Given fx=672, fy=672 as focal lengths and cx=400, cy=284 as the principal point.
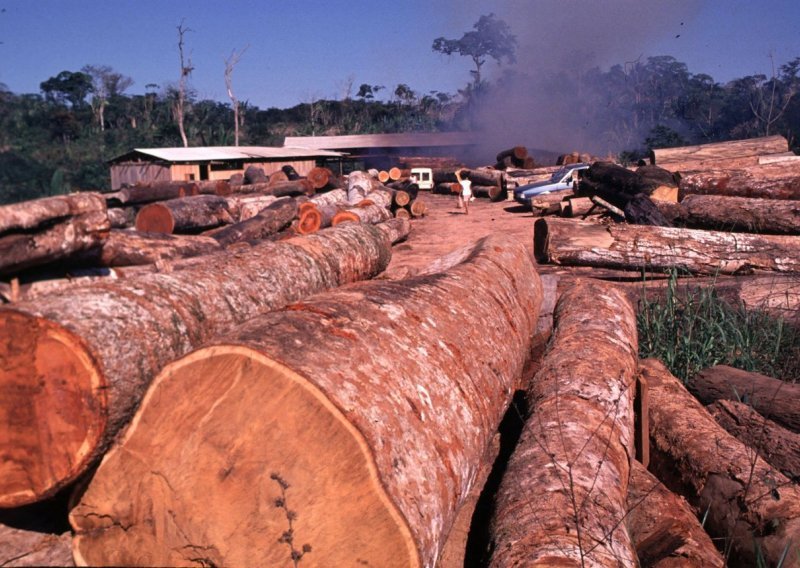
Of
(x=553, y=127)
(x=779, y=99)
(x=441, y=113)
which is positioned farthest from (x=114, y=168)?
(x=441, y=113)

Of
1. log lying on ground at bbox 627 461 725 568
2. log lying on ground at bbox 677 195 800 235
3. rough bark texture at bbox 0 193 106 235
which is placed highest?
rough bark texture at bbox 0 193 106 235

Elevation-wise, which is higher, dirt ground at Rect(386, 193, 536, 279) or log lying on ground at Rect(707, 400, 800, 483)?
dirt ground at Rect(386, 193, 536, 279)

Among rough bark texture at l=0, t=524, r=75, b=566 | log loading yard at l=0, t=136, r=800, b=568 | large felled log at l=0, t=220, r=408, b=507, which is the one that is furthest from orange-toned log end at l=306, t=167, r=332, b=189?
rough bark texture at l=0, t=524, r=75, b=566

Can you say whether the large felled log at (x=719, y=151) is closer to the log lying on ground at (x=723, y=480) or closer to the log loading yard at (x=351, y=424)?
the log loading yard at (x=351, y=424)

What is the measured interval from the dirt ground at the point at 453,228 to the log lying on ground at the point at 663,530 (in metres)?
7.28

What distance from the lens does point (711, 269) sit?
8055 millimetres

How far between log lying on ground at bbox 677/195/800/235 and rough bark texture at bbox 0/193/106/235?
26.6 feet

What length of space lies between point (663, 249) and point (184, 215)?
10231 millimetres

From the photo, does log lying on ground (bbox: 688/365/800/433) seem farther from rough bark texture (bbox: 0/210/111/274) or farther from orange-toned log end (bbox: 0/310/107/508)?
rough bark texture (bbox: 0/210/111/274)

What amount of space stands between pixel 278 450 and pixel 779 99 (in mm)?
47174

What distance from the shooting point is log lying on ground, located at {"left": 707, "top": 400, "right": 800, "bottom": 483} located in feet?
12.9


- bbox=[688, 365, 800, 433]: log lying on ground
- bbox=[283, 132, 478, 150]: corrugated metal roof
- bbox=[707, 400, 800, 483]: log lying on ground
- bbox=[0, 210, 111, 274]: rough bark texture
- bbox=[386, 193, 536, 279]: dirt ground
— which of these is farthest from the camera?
bbox=[283, 132, 478, 150]: corrugated metal roof

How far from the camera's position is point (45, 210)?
219 inches

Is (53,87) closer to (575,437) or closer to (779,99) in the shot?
(779,99)
